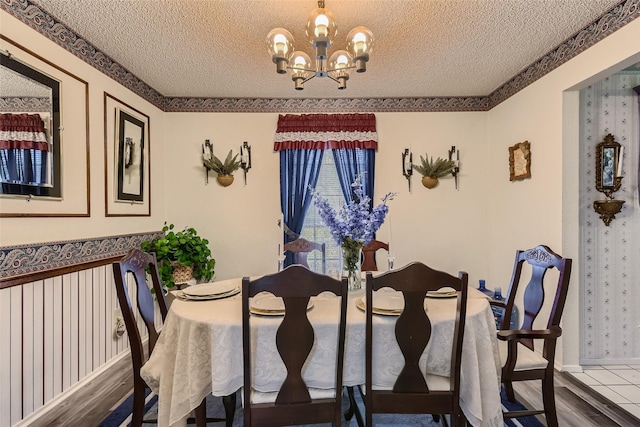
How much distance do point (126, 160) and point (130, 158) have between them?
0.07 metres

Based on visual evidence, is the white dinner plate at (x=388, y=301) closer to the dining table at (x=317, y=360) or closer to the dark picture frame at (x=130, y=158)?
the dining table at (x=317, y=360)

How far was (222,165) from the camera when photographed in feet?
12.0

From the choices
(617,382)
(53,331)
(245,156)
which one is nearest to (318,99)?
(245,156)

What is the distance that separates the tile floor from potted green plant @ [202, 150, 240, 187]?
3.53 meters

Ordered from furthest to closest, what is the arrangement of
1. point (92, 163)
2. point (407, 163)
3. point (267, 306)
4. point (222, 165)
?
point (407, 163) → point (222, 165) → point (92, 163) → point (267, 306)

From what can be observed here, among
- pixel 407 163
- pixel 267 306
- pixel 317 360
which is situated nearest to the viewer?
pixel 317 360

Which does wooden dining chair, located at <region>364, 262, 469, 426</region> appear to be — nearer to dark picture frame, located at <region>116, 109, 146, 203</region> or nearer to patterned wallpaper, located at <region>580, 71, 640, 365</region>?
patterned wallpaper, located at <region>580, 71, 640, 365</region>

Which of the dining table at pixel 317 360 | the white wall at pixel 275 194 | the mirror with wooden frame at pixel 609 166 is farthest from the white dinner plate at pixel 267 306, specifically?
the mirror with wooden frame at pixel 609 166

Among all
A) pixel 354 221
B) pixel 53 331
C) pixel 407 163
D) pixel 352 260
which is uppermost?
pixel 407 163

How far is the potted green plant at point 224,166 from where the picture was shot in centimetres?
365

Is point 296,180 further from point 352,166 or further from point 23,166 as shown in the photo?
point 23,166

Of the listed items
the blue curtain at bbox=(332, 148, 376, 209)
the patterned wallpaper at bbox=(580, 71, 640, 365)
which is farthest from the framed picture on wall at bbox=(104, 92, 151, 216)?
the patterned wallpaper at bbox=(580, 71, 640, 365)

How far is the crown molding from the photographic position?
2.09 meters

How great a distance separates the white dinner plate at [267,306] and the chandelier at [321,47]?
1.26m
